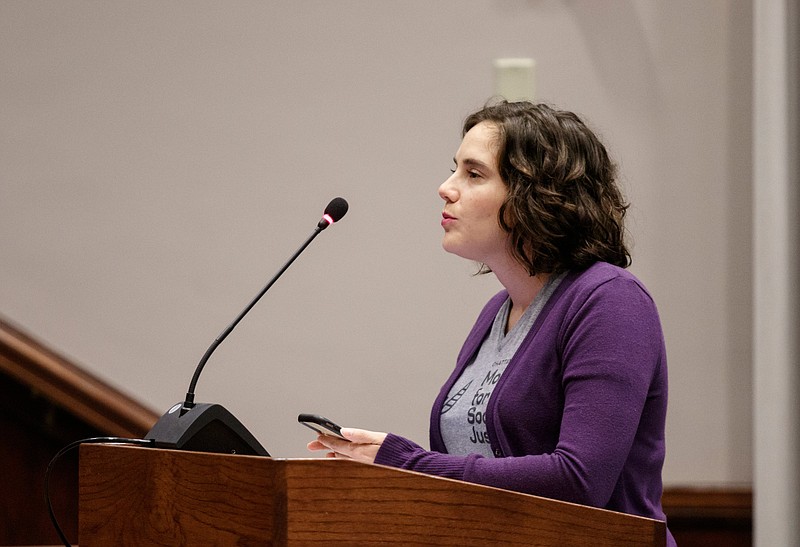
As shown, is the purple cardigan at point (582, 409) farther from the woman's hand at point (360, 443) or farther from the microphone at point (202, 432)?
the microphone at point (202, 432)

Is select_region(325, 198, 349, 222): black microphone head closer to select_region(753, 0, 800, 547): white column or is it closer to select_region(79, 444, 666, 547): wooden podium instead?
select_region(79, 444, 666, 547): wooden podium

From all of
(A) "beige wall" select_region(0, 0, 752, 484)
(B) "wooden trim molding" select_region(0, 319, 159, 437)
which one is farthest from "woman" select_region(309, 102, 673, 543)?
(B) "wooden trim molding" select_region(0, 319, 159, 437)

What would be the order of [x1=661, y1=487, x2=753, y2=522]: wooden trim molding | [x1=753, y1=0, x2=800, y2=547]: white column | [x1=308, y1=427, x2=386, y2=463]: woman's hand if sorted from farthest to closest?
[x1=661, y1=487, x2=753, y2=522]: wooden trim molding < [x1=753, y1=0, x2=800, y2=547]: white column < [x1=308, y1=427, x2=386, y2=463]: woman's hand

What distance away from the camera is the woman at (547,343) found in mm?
1232

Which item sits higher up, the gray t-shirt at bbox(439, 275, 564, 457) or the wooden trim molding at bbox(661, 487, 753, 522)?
the gray t-shirt at bbox(439, 275, 564, 457)

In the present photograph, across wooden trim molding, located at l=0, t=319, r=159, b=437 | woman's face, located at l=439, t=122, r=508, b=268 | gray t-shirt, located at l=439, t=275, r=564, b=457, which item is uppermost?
woman's face, located at l=439, t=122, r=508, b=268

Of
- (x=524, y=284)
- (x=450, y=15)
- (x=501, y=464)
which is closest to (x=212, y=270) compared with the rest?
(x=450, y=15)

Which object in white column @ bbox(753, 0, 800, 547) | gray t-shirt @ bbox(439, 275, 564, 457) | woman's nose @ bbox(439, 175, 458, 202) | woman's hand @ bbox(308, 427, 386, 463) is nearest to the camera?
woman's hand @ bbox(308, 427, 386, 463)

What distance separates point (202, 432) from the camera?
46.3 inches

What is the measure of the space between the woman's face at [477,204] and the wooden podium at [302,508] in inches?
21.6

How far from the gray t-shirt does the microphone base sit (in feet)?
1.18

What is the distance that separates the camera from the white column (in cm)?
218

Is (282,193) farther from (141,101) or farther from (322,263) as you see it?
(141,101)

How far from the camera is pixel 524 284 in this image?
61.2 inches
